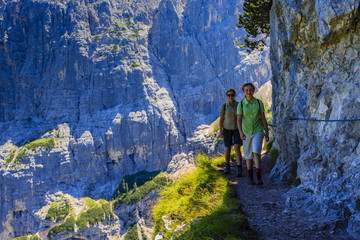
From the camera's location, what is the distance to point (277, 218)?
4352mm

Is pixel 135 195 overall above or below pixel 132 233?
above

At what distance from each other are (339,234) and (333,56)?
157 inches

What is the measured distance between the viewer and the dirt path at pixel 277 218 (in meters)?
3.58

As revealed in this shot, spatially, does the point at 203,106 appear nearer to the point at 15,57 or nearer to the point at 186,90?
the point at 186,90

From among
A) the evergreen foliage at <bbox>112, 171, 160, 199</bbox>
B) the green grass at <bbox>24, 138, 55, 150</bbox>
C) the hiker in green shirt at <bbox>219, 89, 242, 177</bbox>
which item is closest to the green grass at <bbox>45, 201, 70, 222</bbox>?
the evergreen foliage at <bbox>112, 171, 160, 199</bbox>

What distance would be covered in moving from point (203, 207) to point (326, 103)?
13.3 ft

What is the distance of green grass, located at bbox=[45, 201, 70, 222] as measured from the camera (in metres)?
68.4

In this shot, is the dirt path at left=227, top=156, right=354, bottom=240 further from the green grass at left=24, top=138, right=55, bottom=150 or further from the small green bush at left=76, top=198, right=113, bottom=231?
the green grass at left=24, top=138, right=55, bottom=150

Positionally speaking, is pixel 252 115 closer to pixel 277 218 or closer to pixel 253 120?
pixel 253 120

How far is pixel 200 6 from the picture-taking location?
111062mm

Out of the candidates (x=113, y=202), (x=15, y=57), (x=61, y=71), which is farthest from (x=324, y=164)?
(x=15, y=57)

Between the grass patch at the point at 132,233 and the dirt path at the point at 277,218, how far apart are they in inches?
2772

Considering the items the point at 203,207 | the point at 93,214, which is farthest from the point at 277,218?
the point at 93,214

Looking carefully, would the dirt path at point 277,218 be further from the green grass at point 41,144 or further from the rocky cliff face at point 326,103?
the green grass at point 41,144
